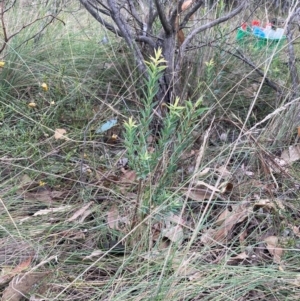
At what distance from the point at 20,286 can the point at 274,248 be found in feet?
2.44

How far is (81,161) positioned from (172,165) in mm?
403

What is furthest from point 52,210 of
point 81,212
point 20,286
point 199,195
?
point 199,195

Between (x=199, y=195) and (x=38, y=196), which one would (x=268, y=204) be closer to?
(x=199, y=195)

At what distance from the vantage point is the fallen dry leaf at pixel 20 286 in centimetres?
120

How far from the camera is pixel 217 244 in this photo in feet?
4.60

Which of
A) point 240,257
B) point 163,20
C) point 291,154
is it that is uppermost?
point 163,20

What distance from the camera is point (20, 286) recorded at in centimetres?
121

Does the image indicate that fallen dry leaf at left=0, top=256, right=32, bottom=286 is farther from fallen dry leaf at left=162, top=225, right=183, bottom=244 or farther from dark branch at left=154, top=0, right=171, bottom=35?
dark branch at left=154, top=0, right=171, bottom=35

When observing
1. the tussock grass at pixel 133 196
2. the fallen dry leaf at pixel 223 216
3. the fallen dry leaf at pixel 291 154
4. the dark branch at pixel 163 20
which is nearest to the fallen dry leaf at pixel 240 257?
the tussock grass at pixel 133 196

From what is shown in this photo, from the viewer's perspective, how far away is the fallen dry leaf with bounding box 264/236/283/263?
1.36 meters

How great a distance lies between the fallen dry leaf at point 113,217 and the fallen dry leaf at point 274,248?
479 mm

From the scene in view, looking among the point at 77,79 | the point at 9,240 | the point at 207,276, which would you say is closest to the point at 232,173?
the point at 207,276

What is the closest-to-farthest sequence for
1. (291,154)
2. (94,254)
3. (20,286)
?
(20,286) → (94,254) → (291,154)

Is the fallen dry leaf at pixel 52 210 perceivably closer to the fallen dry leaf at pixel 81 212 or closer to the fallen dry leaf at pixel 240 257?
the fallen dry leaf at pixel 81 212
